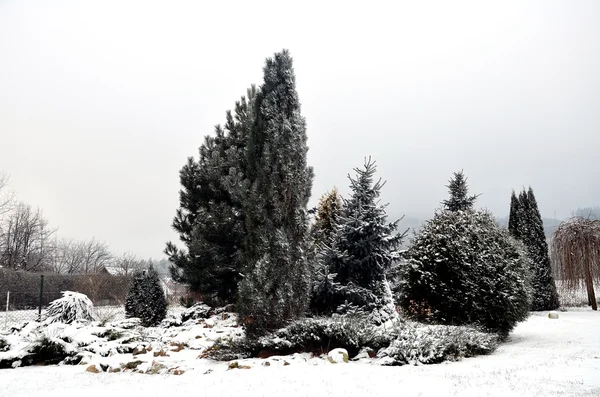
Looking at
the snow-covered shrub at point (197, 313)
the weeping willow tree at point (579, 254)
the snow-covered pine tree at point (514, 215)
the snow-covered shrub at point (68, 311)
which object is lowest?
the snow-covered shrub at point (197, 313)

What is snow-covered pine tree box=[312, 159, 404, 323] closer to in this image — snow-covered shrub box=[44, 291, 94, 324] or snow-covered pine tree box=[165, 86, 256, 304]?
snow-covered pine tree box=[165, 86, 256, 304]

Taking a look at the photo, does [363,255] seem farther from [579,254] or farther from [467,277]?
[579,254]

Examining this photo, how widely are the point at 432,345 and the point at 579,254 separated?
14.6 meters

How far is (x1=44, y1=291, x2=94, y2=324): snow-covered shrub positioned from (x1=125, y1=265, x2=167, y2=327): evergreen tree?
1.78m

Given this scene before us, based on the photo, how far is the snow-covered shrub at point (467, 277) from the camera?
8.72 metres

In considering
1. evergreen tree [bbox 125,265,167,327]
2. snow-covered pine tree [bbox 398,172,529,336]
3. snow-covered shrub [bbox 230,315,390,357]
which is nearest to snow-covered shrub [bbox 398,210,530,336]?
snow-covered pine tree [bbox 398,172,529,336]

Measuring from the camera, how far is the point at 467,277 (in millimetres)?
8820

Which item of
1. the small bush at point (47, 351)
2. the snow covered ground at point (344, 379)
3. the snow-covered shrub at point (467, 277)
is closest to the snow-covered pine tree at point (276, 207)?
the snow covered ground at point (344, 379)

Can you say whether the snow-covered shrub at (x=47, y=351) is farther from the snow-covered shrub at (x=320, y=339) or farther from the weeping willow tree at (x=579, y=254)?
the weeping willow tree at (x=579, y=254)

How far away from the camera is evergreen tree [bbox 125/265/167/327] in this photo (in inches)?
A: 465

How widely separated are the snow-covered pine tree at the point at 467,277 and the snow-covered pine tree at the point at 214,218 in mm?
4568

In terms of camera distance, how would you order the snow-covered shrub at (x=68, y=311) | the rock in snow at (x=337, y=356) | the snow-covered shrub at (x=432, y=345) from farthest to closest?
the snow-covered shrub at (x=68, y=311) < the rock in snow at (x=337, y=356) < the snow-covered shrub at (x=432, y=345)

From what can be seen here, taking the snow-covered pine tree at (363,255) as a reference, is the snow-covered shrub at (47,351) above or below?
below

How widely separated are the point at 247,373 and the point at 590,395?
13.1 feet
